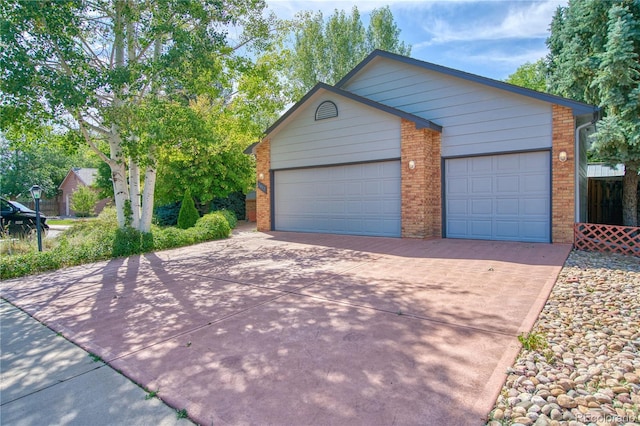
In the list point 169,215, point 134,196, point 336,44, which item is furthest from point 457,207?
point 336,44

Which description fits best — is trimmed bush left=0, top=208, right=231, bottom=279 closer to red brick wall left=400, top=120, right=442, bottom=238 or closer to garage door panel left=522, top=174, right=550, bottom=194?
red brick wall left=400, top=120, right=442, bottom=238

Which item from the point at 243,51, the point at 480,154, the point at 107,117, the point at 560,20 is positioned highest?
the point at 560,20

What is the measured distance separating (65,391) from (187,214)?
13.4 m

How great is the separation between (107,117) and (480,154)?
8.98 meters

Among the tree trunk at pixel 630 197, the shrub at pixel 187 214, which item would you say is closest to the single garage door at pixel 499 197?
the tree trunk at pixel 630 197

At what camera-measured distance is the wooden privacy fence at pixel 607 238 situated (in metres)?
7.48

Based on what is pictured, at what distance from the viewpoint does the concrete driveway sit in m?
2.54

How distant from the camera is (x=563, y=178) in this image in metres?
8.48

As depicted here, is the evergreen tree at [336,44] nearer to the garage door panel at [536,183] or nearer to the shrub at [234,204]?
the shrub at [234,204]

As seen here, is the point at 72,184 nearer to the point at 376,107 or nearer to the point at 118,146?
the point at 118,146

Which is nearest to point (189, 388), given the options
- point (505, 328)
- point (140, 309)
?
point (140, 309)

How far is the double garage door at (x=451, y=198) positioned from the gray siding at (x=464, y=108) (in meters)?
0.38

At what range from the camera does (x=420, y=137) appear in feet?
32.3

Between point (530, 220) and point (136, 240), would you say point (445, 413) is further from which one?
point (136, 240)
